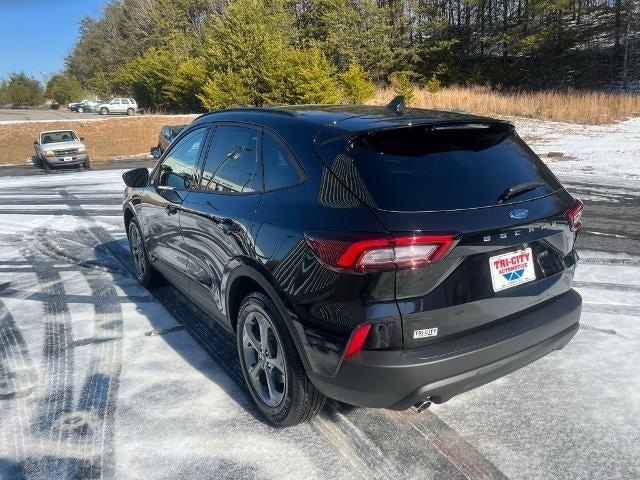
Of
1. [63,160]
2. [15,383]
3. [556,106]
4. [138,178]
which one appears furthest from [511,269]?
[556,106]

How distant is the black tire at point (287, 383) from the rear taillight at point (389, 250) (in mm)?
612

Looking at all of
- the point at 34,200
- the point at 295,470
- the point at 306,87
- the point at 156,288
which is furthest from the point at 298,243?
the point at 306,87

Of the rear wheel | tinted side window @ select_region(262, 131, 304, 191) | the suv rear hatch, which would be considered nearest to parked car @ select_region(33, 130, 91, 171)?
the rear wheel

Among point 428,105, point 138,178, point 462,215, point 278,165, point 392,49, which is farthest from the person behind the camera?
point 392,49

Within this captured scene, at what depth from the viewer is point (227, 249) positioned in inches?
121

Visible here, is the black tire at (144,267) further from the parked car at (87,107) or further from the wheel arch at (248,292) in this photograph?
the parked car at (87,107)

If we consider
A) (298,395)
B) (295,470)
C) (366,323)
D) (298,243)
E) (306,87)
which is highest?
(306,87)

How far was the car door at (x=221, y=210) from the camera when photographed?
9.66ft

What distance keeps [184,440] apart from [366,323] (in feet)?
4.34

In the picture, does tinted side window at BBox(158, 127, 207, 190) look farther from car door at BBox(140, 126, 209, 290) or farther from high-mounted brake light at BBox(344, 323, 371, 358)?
high-mounted brake light at BBox(344, 323, 371, 358)

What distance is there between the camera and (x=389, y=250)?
7.10ft

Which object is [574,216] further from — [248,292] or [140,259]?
[140,259]

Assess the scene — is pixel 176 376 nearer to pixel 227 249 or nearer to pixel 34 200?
pixel 227 249

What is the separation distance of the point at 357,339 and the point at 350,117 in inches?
51.6
